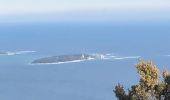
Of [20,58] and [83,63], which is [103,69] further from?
[20,58]

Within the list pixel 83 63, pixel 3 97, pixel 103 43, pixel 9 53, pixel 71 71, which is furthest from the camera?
pixel 103 43

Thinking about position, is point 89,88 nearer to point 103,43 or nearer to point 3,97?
point 3,97

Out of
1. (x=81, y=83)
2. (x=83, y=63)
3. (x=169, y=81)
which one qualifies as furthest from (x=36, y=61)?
(x=169, y=81)

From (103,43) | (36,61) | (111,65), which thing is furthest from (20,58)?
(103,43)

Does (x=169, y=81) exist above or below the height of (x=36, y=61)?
below

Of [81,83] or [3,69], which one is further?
[3,69]

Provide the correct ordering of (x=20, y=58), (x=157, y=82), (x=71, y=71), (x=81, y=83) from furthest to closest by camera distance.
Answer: (x=20, y=58) < (x=71, y=71) < (x=81, y=83) < (x=157, y=82)
